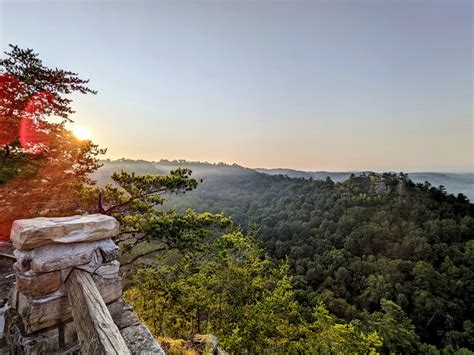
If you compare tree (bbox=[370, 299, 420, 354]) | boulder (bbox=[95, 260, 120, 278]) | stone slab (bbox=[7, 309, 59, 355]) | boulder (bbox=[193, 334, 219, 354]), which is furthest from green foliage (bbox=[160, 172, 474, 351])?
stone slab (bbox=[7, 309, 59, 355])

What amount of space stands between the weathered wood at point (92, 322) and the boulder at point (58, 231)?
0.81 ft

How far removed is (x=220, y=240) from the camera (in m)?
8.25

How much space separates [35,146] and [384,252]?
55.5 metres

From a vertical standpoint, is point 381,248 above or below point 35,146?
below

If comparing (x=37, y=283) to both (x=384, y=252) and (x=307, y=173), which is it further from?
(x=307, y=173)

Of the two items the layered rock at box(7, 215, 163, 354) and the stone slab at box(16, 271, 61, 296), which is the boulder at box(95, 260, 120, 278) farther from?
the stone slab at box(16, 271, 61, 296)

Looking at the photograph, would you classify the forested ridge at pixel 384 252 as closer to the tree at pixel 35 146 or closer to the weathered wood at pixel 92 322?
the tree at pixel 35 146

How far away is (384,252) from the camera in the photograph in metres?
48.1

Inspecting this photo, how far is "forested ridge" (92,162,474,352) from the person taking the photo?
32.6m

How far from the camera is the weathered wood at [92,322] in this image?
1.06 metres

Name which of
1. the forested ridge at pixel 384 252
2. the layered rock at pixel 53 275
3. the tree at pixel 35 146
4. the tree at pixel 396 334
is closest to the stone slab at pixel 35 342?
the layered rock at pixel 53 275

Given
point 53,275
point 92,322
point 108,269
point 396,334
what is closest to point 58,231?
point 53,275

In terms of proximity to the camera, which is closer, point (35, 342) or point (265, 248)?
point (35, 342)

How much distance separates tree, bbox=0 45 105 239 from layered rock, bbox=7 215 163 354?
538 centimetres
